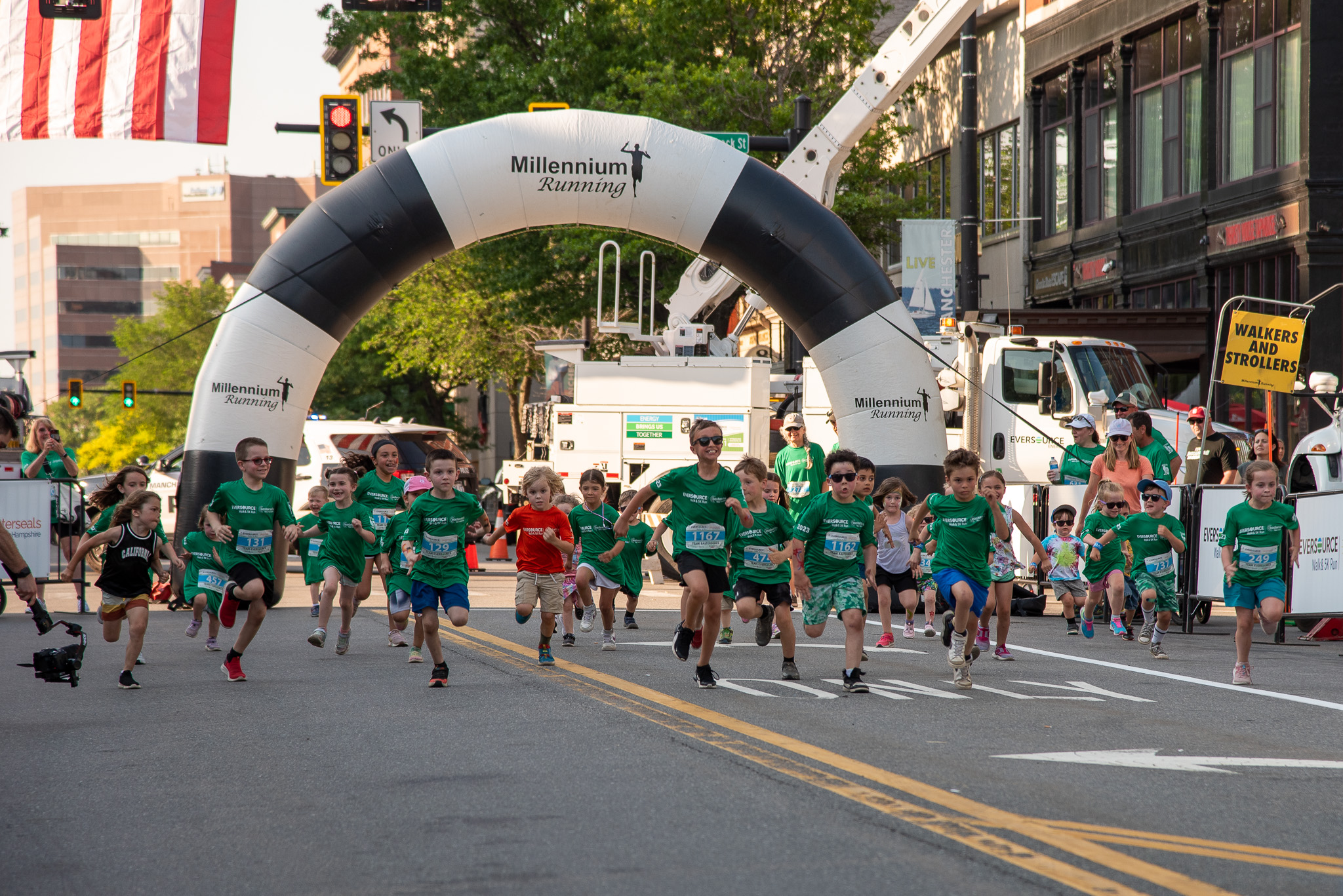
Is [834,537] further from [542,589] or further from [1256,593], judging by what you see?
[1256,593]

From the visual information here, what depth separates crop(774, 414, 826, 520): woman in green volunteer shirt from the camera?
15.7 m

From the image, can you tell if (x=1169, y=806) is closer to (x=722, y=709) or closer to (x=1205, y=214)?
(x=722, y=709)

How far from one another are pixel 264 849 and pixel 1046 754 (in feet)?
12.0

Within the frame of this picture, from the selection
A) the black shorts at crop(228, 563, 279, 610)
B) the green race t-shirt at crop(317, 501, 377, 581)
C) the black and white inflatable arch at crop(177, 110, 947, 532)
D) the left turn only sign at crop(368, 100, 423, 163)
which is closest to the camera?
the black shorts at crop(228, 563, 279, 610)

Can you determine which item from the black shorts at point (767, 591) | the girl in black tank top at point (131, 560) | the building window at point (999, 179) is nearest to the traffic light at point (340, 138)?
the girl in black tank top at point (131, 560)

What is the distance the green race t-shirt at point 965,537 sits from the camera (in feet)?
33.6

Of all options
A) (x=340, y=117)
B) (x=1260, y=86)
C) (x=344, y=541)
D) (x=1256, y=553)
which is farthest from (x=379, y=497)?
A: (x=1260, y=86)

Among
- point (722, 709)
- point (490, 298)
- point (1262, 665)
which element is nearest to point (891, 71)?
point (1262, 665)

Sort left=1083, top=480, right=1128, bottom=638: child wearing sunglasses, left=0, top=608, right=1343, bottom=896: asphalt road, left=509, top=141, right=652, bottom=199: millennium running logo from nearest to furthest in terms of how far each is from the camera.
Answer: left=0, top=608, right=1343, bottom=896: asphalt road, left=1083, top=480, right=1128, bottom=638: child wearing sunglasses, left=509, top=141, right=652, bottom=199: millennium running logo

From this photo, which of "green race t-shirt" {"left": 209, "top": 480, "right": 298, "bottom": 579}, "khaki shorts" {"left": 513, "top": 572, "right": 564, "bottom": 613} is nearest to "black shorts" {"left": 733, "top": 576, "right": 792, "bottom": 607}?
"khaki shorts" {"left": 513, "top": 572, "right": 564, "bottom": 613}

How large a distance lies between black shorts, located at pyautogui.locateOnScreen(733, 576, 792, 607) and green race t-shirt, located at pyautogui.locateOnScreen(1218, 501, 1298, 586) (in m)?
3.16

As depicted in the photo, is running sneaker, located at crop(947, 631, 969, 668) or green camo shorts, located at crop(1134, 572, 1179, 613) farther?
green camo shorts, located at crop(1134, 572, 1179, 613)

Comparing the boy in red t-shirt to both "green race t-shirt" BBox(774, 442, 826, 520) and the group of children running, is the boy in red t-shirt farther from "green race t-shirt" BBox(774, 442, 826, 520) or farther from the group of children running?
"green race t-shirt" BBox(774, 442, 826, 520)

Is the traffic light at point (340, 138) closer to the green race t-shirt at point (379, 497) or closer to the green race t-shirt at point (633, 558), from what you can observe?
the green race t-shirt at point (379, 497)
